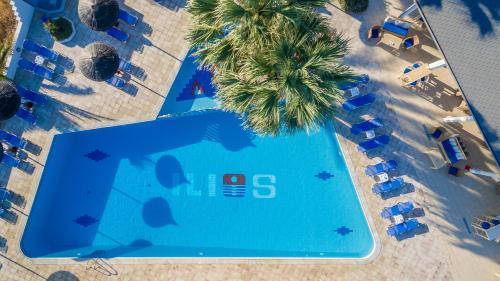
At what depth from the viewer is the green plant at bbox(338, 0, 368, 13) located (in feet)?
61.3

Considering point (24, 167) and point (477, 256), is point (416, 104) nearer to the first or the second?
point (477, 256)

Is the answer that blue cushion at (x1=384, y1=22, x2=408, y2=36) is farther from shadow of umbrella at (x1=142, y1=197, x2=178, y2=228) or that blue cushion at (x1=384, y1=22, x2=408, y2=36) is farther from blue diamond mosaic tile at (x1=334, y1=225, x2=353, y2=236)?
shadow of umbrella at (x1=142, y1=197, x2=178, y2=228)

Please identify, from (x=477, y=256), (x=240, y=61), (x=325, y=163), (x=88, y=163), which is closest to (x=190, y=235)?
(x=88, y=163)

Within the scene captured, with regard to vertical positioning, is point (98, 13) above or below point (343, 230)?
above

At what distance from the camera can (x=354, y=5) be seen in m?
18.7

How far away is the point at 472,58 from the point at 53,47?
1959 centimetres

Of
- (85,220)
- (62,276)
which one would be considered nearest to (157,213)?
(85,220)

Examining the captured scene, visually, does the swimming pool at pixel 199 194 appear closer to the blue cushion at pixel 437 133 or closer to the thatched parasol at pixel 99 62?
the thatched parasol at pixel 99 62

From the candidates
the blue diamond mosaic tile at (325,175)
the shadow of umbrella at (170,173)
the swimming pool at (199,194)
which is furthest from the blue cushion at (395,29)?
the shadow of umbrella at (170,173)

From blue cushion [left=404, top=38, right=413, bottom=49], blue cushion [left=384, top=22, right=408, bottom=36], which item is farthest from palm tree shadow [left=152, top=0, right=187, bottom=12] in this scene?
blue cushion [left=404, top=38, right=413, bottom=49]

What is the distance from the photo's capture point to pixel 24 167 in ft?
62.3

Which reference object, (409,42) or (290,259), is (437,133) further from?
(290,259)

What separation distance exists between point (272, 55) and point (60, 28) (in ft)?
38.1

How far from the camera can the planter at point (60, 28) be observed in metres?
18.2
